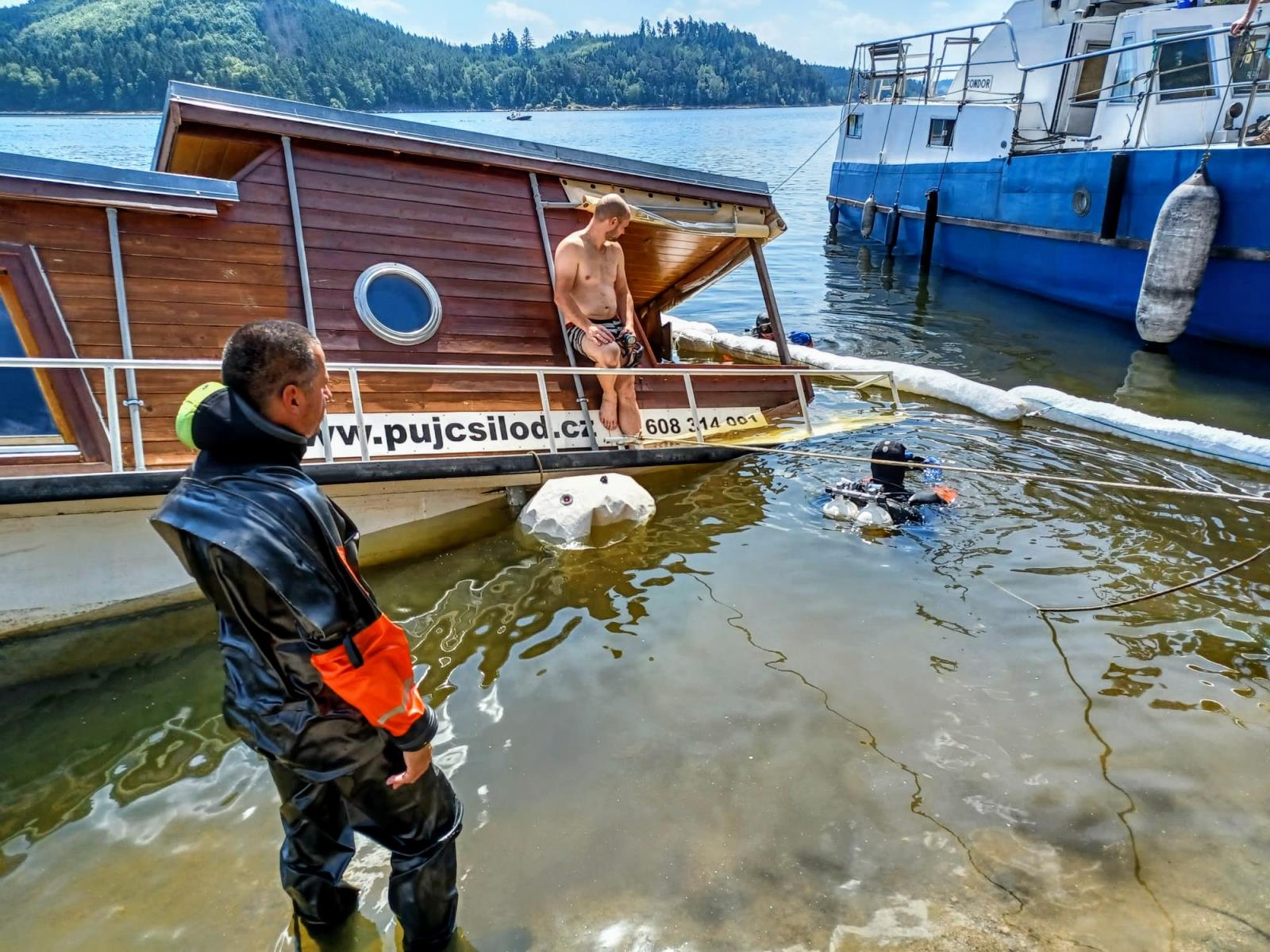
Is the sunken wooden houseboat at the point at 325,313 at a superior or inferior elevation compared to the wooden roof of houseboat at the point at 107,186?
inferior

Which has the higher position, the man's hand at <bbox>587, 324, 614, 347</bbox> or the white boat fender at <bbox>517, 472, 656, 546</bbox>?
the man's hand at <bbox>587, 324, 614, 347</bbox>

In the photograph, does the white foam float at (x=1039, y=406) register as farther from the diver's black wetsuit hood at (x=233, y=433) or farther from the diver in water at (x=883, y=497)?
the diver's black wetsuit hood at (x=233, y=433)

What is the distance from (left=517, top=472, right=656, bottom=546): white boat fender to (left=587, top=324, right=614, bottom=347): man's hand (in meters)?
1.35

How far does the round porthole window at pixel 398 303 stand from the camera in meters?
6.78

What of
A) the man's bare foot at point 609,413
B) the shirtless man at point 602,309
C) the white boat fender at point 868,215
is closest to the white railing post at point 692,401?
the shirtless man at point 602,309

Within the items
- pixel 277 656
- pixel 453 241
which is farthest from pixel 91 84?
pixel 277 656

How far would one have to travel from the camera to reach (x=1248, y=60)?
14156mm

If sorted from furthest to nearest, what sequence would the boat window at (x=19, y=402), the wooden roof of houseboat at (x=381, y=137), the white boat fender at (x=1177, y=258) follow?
1. the white boat fender at (x=1177, y=258)
2. the wooden roof of houseboat at (x=381, y=137)
3. the boat window at (x=19, y=402)

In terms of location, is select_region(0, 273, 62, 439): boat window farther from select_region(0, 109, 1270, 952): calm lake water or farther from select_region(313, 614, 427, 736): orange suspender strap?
select_region(313, 614, 427, 736): orange suspender strap

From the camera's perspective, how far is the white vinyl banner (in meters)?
6.22

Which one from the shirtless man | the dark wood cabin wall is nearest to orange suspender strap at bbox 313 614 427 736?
the dark wood cabin wall

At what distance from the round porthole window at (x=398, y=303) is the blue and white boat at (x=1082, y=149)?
13.2m

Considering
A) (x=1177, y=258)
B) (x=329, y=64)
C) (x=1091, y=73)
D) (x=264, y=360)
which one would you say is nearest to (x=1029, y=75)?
(x=1091, y=73)

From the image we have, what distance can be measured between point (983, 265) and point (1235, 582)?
16.1m
